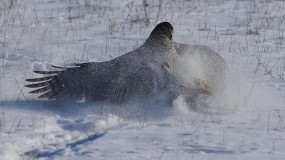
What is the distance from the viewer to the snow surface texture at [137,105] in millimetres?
4777

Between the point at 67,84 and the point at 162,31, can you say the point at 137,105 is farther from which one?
the point at 162,31

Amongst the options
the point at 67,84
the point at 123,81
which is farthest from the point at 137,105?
the point at 67,84

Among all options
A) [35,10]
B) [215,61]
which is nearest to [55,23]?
[35,10]

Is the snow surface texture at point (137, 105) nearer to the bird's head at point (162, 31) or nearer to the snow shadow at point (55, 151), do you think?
the snow shadow at point (55, 151)

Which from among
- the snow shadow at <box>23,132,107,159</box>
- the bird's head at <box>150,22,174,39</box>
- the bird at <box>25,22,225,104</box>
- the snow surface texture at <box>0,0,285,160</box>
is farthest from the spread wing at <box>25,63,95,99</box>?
the snow shadow at <box>23,132,107,159</box>

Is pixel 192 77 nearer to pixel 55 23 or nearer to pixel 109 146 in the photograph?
pixel 109 146

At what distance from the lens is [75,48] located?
874 cm

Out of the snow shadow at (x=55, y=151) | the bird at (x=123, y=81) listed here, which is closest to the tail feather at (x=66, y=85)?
the bird at (x=123, y=81)

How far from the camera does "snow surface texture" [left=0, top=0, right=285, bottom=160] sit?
15.7 ft

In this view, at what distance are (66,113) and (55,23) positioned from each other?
452 centimetres

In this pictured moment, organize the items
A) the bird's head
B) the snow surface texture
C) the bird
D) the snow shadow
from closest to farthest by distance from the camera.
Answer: the snow shadow → the snow surface texture → the bird → the bird's head

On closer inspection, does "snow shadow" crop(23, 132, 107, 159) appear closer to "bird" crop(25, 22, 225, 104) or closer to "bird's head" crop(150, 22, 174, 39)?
"bird" crop(25, 22, 225, 104)

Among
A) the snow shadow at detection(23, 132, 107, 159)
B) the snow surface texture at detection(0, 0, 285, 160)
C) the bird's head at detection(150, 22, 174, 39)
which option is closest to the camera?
the snow shadow at detection(23, 132, 107, 159)

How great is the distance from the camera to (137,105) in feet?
20.3
